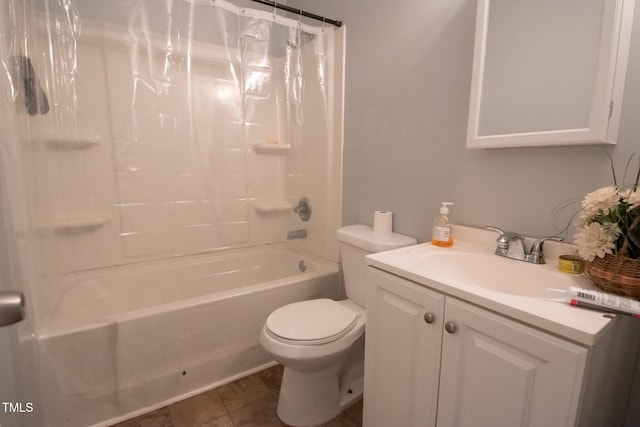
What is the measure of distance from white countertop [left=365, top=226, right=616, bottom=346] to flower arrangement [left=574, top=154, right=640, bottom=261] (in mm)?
140

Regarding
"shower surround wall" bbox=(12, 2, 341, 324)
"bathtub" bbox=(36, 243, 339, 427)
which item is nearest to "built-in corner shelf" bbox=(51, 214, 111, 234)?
"shower surround wall" bbox=(12, 2, 341, 324)

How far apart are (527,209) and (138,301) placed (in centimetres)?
208

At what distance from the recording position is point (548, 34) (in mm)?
1037

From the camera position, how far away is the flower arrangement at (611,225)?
0.75 meters

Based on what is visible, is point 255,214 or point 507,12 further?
point 255,214

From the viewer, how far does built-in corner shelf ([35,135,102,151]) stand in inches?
55.7

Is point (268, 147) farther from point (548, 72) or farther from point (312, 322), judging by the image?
point (548, 72)

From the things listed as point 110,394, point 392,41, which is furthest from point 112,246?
point 392,41

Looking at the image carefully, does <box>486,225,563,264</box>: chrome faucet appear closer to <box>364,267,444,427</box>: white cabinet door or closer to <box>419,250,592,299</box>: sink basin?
<box>419,250,592,299</box>: sink basin

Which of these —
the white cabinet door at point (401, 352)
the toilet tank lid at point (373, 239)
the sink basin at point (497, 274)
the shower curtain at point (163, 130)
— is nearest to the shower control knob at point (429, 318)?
the white cabinet door at point (401, 352)

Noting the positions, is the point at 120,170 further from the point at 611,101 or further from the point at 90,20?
the point at 611,101

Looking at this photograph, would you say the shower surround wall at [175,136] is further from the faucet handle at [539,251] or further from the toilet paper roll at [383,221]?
the faucet handle at [539,251]

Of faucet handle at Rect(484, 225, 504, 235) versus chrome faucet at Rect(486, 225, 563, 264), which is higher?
faucet handle at Rect(484, 225, 504, 235)

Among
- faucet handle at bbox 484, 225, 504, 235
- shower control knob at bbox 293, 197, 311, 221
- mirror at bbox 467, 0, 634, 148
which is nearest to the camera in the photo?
mirror at bbox 467, 0, 634, 148
